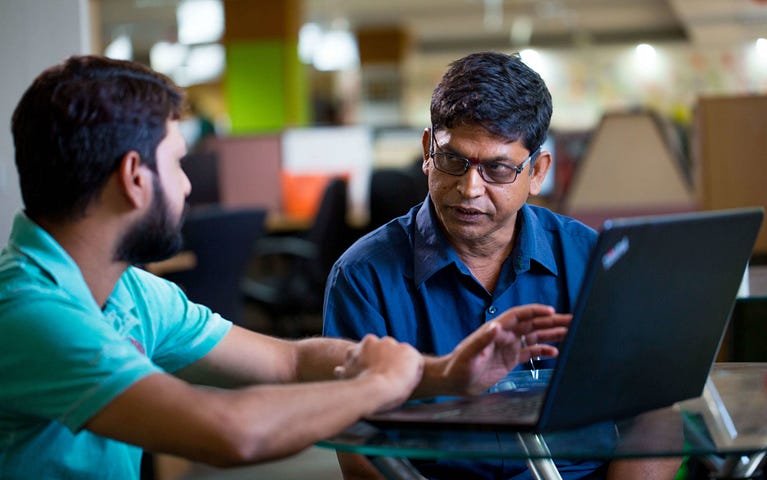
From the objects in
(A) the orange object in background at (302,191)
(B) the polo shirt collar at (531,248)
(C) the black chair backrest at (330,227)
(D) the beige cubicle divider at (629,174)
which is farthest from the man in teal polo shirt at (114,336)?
(A) the orange object in background at (302,191)

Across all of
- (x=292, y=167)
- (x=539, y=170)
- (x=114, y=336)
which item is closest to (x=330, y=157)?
(x=292, y=167)

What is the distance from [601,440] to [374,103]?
1827cm

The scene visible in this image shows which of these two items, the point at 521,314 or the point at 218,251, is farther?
the point at 218,251

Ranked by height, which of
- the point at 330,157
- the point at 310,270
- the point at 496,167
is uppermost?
the point at 496,167

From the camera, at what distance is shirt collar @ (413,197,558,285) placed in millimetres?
1615

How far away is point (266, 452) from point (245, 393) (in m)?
0.07

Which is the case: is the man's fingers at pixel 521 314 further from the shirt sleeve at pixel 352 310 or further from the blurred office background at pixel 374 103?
the blurred office background at pixel 374 103

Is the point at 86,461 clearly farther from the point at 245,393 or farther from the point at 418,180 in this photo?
the point at 418,180

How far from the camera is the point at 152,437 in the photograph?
107 centimetres

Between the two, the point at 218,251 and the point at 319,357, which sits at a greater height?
A: the point at 319,357

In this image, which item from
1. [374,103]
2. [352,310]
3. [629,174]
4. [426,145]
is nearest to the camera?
[352,310]

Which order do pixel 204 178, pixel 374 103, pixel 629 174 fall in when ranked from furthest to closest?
pixel 374 103, pixel 204 178, pixel 629 174

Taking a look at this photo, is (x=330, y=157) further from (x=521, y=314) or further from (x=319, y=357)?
Answer: (x=521, y=314)

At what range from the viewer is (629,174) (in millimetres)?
4164
